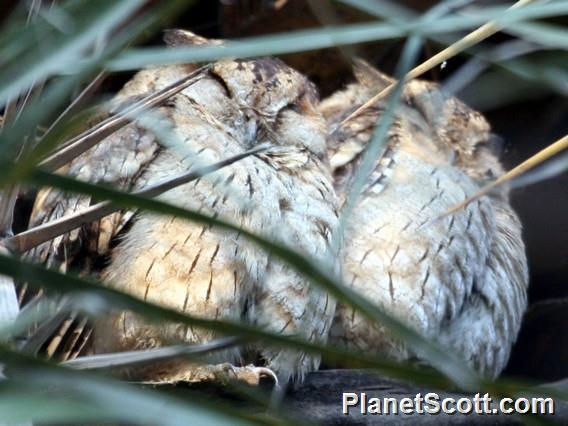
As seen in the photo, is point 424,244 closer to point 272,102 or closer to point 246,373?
point 272,102

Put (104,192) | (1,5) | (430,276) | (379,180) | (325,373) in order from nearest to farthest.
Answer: (104,192) → (325,373) → (430,276) → (379,180) → (1,5)

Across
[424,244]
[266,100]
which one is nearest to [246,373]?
[424,244]

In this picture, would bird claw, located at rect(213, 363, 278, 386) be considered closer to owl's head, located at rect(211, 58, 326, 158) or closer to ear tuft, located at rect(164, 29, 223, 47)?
owl's head, located at rect(211, 58, 326, 158)

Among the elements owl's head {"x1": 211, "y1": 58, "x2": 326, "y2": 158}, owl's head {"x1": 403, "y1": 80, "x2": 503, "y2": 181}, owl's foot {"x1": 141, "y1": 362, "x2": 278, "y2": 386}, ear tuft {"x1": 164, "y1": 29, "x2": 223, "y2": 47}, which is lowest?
owl's foot {"x1": 141, "y1": 362, "x2": 278, "y2": 386}

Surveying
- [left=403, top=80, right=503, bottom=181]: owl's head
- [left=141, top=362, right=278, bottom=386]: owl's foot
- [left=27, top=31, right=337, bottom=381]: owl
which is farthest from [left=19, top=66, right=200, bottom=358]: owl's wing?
[left=403, top=80, right=503, bottom=181]: owl's head

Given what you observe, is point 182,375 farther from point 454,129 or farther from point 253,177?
point 454,129

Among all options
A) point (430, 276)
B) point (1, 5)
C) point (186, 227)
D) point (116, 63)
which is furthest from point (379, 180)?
point (116, 63)

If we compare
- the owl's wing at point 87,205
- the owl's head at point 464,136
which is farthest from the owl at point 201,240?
the owl's head at point 464,136
